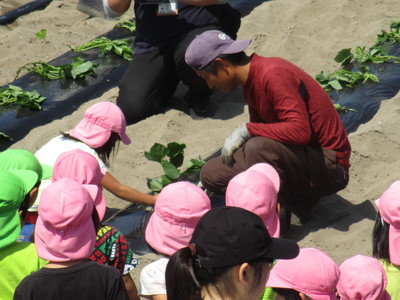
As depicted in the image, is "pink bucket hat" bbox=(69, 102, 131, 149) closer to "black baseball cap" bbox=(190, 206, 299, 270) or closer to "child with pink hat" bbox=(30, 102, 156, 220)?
"child with pink hat" bbox=(30, 102, 156, 220)

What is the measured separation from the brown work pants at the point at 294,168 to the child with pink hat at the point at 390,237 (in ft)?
2.36

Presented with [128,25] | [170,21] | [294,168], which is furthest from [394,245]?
[128,25]

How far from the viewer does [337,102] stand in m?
4.84

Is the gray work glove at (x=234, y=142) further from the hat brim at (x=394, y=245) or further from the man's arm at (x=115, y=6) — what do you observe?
the man's arm at (x=115, y=6)

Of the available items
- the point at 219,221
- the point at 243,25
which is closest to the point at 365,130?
the point at 243,25

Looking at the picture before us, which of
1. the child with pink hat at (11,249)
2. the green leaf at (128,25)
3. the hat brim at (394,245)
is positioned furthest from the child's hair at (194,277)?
the green leaf at (128,25)

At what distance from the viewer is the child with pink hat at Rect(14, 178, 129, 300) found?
96.0 inches

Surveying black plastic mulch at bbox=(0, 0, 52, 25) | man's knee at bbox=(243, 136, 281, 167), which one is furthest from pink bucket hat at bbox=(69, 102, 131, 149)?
black plastic mulch at bbox=(0, 0, 52, 25)

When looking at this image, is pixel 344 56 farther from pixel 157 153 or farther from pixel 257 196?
pixel 257 196

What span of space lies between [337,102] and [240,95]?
75 centimetres

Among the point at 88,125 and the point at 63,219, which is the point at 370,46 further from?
the point at 63,219

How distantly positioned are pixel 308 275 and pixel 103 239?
91cm

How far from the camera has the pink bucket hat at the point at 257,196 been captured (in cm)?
298

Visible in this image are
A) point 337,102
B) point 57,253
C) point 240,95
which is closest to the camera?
point 57,253
